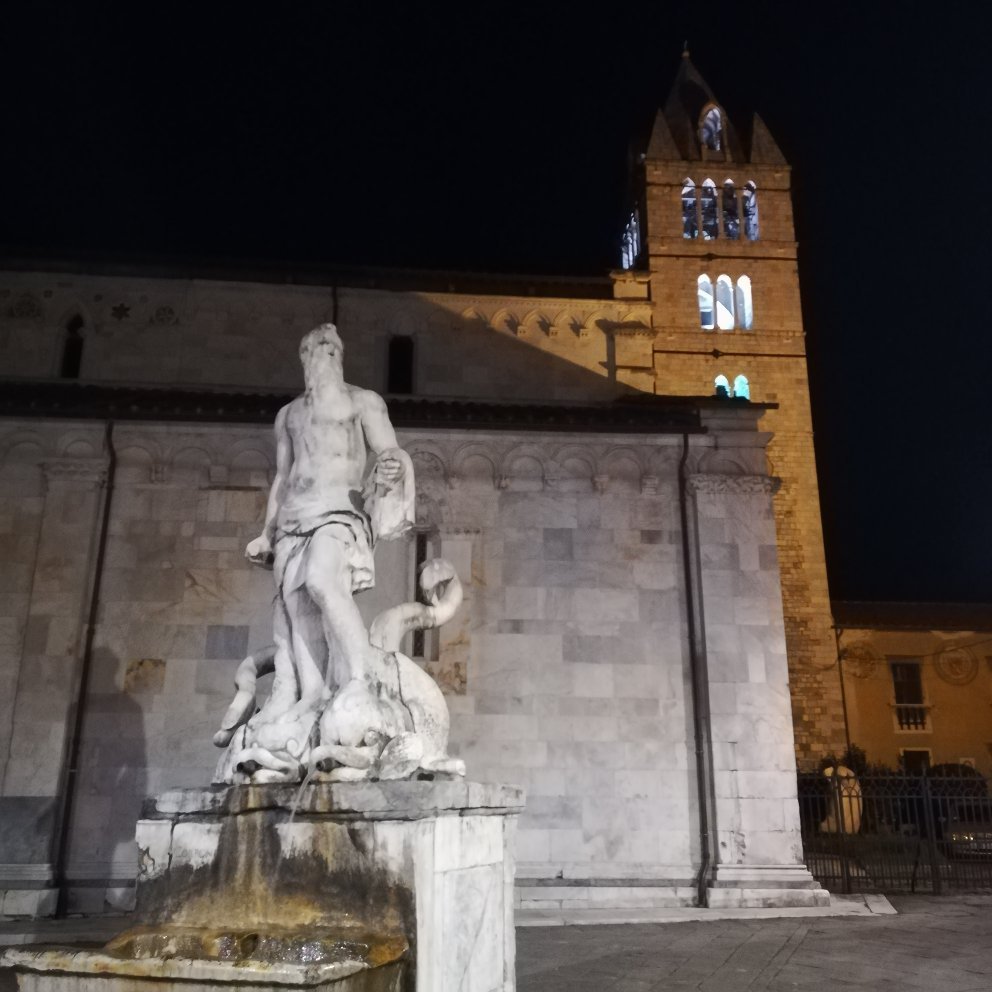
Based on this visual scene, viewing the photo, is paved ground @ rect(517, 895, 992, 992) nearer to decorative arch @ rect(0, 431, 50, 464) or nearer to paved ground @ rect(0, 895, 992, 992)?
paved ground @ rect(0, 895, 992, 992)

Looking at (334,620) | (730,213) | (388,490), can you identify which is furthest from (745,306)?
(334,620)

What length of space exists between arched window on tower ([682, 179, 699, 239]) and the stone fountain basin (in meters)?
32.1

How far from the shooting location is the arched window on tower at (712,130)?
118 ft

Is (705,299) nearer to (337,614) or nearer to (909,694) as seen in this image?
(909,694)

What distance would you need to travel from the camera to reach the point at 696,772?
12.8 metres

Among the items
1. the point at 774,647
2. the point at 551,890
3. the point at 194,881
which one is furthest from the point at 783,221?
the point at 194,881

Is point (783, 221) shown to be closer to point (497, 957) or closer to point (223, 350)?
point (223, 350)

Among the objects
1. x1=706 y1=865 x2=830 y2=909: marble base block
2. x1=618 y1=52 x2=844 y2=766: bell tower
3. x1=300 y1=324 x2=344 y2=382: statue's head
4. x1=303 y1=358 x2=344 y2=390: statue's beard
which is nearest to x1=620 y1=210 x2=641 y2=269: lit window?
x1=618 y1=52 x2=844 y2=766: bell tower

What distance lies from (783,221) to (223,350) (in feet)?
73.4

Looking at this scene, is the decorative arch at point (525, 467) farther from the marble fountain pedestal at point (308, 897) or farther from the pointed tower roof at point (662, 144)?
the pointed tower roof at point (662, 144)

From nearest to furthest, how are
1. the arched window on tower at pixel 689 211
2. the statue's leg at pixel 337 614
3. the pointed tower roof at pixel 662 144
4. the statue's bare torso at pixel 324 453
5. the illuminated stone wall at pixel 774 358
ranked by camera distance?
the statue's leg at pixel 337 614 → the statue's bare torso at pixel 324 453 → the illuminated stone wall at pixel 774 358 → the arched window on tower at pixel 689 211 → the pointed tower roof at pixel 662 144

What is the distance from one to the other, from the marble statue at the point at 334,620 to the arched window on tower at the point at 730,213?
98.9 ft

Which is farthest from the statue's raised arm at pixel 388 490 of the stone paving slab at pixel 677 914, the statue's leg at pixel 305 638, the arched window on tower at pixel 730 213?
the arched window on tower at pixel 730 213

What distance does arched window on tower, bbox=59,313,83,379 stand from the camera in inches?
835
